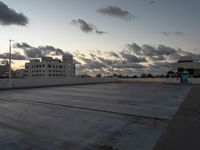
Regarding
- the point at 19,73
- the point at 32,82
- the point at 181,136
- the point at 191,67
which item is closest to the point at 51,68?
the point at 19,73

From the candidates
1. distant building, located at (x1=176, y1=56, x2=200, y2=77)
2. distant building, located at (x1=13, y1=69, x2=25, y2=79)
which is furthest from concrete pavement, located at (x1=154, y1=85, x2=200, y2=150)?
distant building, located at (x1=13, y1=69, x2=25, y2=79)

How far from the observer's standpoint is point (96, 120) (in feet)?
30.2

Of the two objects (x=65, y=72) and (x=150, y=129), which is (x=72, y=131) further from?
(x=65, y=72)

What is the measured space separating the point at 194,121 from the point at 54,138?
5458mm

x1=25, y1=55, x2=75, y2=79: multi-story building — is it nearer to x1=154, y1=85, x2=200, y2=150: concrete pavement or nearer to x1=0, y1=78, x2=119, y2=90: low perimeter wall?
x1=0, y1=78, x2=119, y2=90: low perimeter wall

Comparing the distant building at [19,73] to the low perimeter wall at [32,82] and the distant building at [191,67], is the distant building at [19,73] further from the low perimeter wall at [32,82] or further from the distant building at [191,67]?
the distant building at [191,67]

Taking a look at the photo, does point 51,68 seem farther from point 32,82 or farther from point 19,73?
point 32,82

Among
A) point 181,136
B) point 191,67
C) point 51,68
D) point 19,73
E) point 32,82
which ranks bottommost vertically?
point 181,136

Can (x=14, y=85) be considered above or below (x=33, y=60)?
below

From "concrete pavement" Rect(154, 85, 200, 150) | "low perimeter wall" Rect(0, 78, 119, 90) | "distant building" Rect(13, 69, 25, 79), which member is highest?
"distant building" Rect(13, 69, 25, 79)

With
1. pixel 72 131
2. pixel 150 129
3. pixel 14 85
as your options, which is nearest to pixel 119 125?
pixel 150 129

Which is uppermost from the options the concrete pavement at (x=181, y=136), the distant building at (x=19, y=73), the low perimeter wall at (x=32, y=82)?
the distant building at (x=19, y=73)

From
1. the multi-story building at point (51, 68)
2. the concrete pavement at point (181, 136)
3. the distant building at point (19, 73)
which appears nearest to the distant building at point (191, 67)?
the multi-story building at point (51, 68)

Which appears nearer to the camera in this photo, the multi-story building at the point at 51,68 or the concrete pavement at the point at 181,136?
the concrete pavement at the point at 181,136
